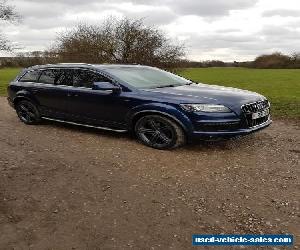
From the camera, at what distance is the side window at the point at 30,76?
8.75m

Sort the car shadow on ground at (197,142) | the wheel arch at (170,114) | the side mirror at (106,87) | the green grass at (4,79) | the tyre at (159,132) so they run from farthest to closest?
the green grass at (4,79), the side mirror at (106,87), the car shadow on ground at (197,142), the tyre at (159,132), the wheel arch at (170,114)

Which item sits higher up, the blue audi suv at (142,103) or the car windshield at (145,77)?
the car windshield at (145,77)

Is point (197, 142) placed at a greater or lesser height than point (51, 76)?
lesser

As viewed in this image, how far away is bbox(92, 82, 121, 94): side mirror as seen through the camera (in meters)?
7.00

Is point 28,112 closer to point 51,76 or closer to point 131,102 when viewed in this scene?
point 51,76

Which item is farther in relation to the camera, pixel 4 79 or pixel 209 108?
pixel 4 79

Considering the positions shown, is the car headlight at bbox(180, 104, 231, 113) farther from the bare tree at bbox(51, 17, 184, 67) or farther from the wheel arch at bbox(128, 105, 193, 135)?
the bare tree at bbox(51, 17, 184, 67)

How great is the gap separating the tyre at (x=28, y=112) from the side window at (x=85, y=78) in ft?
4.71

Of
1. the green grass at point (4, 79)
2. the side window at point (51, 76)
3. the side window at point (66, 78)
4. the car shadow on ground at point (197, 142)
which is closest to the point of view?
the car shadow on ground at point (197, 142)

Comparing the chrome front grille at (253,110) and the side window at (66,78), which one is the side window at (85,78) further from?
the chrome front grille at (253,110)

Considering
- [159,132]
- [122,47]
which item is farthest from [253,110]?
[122,47]

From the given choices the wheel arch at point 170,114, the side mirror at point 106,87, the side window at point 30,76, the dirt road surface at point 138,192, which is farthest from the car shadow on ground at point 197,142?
the side window at point 30,76

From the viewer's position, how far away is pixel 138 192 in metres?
4.79

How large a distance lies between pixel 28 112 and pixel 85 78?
203 centimetres
